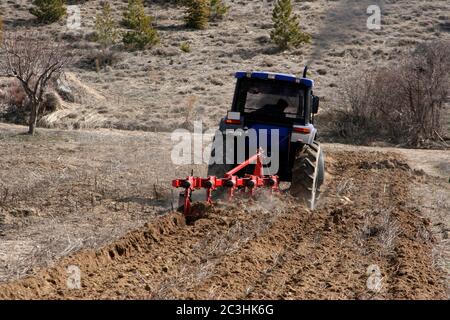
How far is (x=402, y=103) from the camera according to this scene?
24.8 metres

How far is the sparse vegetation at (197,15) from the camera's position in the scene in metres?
42.9

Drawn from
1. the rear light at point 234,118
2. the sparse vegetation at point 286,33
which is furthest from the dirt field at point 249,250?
the sparse vegetation at point 286,33

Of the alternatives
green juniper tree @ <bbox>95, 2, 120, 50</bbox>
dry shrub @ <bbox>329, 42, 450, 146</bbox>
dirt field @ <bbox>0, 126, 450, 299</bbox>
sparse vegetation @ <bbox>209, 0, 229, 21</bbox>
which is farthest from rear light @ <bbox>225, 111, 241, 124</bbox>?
sparse vegetation @ <bbox>209, 0, 229, 21</bbox>

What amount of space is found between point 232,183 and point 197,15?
34.4m

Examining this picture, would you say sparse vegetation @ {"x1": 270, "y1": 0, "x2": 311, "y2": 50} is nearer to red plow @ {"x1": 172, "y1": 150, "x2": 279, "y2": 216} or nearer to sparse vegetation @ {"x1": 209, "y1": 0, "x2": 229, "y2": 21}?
sparse vegetation @ {"x1": 209, "y1": 0, "x2": 229, "y2": 21}

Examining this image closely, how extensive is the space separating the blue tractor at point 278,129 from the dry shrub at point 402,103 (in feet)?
41.2

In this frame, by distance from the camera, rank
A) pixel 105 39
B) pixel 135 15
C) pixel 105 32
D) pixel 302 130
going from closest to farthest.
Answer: pixel 302 130
pixel 105 39
pixel 105 32
pixel 135 15

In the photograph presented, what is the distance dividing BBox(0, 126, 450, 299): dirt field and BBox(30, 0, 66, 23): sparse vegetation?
3252cm

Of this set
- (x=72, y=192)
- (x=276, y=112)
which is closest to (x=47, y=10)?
(x=72, y=192)

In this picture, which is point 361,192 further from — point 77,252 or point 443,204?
point 77,252

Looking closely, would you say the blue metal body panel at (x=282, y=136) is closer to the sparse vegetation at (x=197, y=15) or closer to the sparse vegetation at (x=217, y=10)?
the sparse vegetation at (x=197, y=15)

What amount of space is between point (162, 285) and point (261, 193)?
4603mm

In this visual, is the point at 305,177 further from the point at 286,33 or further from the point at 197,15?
the point at 197,15
